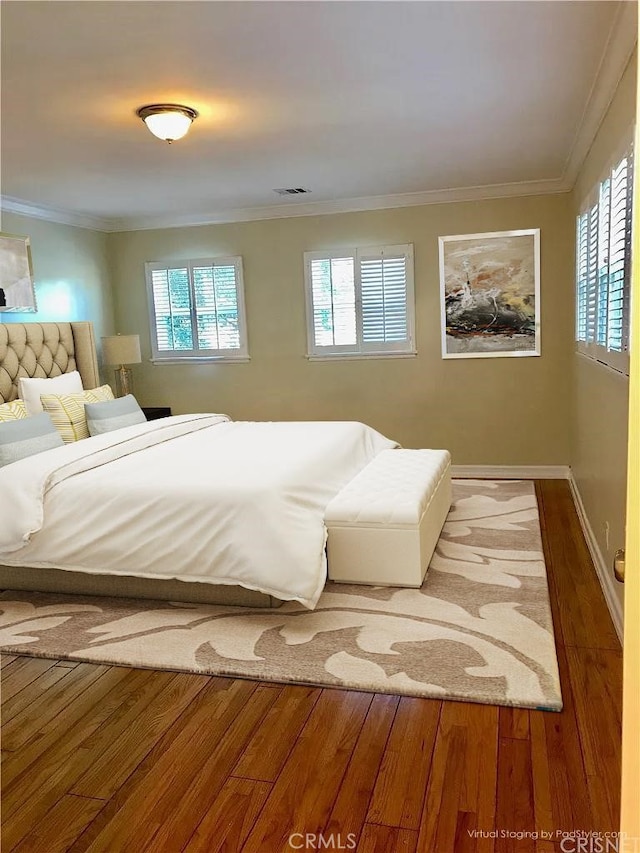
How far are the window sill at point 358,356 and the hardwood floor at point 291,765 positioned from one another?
3670mm

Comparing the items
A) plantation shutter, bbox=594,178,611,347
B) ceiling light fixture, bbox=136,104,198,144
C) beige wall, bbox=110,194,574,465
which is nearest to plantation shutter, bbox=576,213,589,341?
plantation shutter, bbox=594,178,611,347

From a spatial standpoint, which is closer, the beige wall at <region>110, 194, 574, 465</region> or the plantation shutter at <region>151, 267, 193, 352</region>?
the beige wall at <region>110, 194, 574, 465</region>

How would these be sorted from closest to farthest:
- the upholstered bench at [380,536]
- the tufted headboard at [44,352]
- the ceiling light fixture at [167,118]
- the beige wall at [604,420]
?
the beige wall at [604,420] → the ceiling light fixture at [167,118] → the upholstered bench at [380,536] → the tufted headboard at [44,352]

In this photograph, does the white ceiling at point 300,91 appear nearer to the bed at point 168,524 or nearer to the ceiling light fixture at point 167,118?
the ceiling light fixture at point 167,118

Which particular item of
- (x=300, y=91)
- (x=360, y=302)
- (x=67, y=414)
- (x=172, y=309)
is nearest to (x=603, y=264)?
(x=300, y=91)

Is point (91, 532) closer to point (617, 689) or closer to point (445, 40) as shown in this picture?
point (617, 689)

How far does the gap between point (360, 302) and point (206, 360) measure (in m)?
1.63

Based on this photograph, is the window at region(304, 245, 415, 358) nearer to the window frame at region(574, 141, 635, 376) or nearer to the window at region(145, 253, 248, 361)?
the window at region(145, 253, 248, 361)

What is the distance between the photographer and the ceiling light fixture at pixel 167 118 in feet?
10.9

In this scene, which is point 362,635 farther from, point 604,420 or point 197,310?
point 197,310

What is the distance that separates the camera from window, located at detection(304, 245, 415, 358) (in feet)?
19.9

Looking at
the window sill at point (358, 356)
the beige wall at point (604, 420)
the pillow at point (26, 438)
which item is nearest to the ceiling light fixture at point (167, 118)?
the pillow at point (26, 438)

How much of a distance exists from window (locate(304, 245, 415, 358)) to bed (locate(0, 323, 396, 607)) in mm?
2421

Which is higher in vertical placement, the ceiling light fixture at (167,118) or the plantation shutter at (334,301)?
the ceiling light fixture at (167,118)
